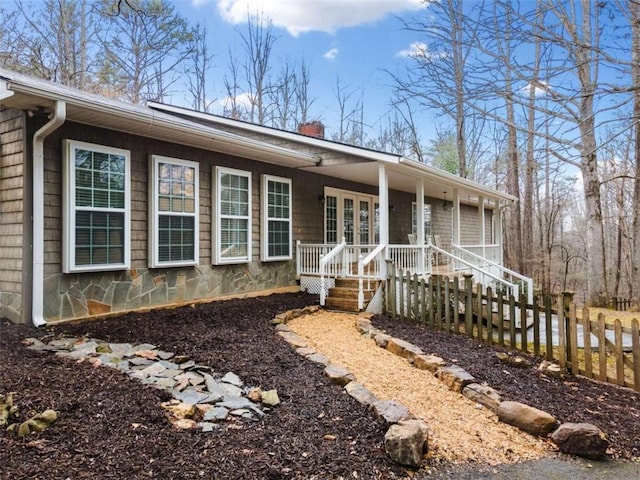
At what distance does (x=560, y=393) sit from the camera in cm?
427

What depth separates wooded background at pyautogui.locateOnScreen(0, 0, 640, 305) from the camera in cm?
597

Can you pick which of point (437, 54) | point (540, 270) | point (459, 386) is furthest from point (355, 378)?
point (540, 270)

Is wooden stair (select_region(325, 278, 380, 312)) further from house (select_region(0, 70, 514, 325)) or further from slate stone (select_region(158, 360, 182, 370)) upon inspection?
slate stone (select_region(158, 360, 182, 370))

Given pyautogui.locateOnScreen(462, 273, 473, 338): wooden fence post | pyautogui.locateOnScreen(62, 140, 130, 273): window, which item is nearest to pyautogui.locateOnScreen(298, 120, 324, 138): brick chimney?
pyautogui.locateOnScreen(62, 140, 130, 273): window

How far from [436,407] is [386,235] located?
16.3 ft

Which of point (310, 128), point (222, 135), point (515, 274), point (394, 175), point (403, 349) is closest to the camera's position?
point (403, 349)

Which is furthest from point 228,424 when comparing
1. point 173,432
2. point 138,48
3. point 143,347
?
point 138,48

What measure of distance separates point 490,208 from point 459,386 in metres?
17.6

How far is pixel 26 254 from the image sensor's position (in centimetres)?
550

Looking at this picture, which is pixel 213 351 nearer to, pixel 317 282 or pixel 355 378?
pixel 355 378

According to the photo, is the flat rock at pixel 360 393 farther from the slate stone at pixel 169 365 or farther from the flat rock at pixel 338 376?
the slate stone at pixel 169 365

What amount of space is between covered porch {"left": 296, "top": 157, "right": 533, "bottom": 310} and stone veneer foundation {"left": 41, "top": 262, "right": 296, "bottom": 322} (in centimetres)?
133

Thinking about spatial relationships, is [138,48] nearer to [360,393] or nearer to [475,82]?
[475,82]

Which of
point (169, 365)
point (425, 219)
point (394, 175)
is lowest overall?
point (169, 365)
